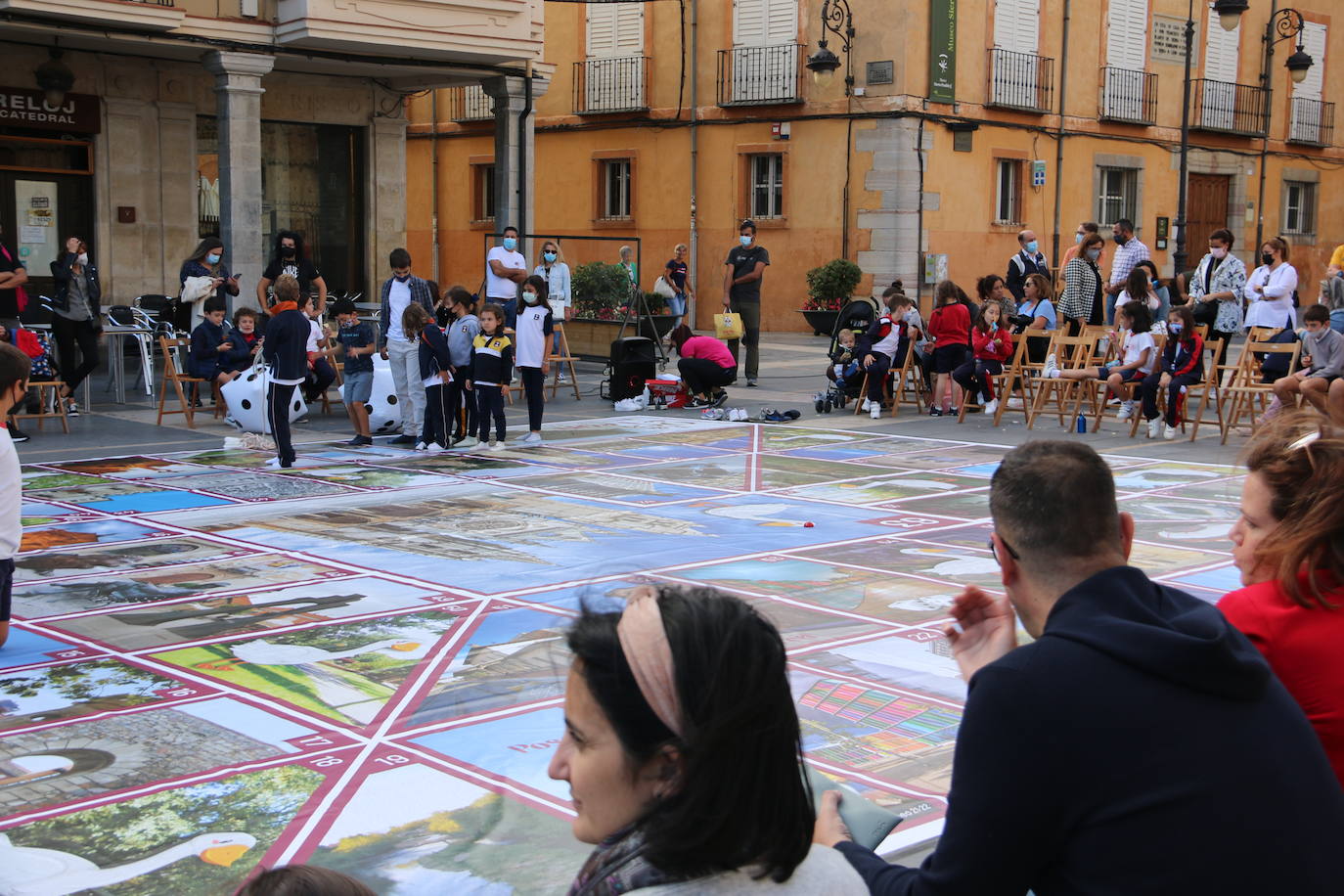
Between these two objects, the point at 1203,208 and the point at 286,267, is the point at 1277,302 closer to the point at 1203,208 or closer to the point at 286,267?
the point at 286,267

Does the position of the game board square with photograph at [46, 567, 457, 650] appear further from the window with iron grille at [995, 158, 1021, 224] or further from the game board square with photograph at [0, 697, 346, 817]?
the window with iron grille at [995, 158, 1021, 224]

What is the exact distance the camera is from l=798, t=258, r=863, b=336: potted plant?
25.6 m

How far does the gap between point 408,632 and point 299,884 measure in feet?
14.8

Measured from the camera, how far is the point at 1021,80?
27.7 m

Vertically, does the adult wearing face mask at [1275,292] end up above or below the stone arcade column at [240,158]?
below

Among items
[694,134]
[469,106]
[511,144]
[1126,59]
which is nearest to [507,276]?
[511,144]

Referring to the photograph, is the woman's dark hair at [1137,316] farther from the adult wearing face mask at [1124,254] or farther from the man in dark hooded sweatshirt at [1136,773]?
the man in dark hooded sweatshirt at [1136,773]

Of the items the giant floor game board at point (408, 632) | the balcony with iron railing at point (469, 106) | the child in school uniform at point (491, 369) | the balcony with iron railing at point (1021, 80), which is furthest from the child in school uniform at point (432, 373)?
the balcony with iron railing at point (469, 106)

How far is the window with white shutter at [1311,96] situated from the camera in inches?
1326

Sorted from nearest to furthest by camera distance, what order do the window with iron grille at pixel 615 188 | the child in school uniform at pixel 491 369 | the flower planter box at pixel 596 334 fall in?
the child in school uniform at pixel 491 369
the flower planter box at pixel 596 334
the window with iron grille at pixel 615 188

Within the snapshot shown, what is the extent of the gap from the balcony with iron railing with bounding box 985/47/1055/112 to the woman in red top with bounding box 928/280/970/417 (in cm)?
1314

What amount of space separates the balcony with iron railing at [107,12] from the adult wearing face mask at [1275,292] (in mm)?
11784

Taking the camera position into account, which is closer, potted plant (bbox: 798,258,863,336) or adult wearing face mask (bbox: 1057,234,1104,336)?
adult wearing face mask (bbox: 1057,234,1104,336)

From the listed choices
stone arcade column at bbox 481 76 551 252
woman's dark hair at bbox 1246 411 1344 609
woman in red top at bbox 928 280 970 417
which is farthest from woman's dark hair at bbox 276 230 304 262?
woman's dark hair at bbox 1246 411 1344 609
